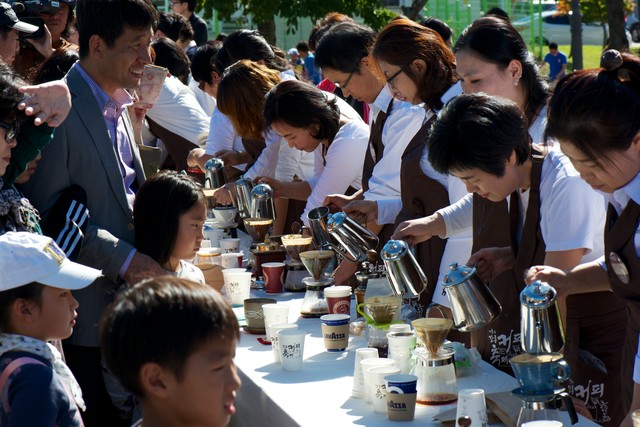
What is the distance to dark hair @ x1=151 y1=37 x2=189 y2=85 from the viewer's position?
6.25 m

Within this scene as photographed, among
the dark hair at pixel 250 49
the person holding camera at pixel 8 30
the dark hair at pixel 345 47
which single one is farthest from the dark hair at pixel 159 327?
the dark hair at pixel 250 49

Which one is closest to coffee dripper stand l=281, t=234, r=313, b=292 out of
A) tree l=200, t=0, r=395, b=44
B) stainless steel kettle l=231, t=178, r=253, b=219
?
stainless steel kettle l=231, t=178, r=253, b=219

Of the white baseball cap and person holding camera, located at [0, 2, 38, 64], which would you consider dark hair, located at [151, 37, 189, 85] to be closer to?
person holding camera, located at [0, 2, 38, 64]

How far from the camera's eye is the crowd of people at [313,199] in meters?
1.64

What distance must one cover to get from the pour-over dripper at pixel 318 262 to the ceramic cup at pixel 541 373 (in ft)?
4.82

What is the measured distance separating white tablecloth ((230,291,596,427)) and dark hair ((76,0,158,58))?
43.1 inches

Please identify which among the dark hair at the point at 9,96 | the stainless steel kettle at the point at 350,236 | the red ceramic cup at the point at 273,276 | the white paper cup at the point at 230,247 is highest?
the dark hair at the point at 9,96

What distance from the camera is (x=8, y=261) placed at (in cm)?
203

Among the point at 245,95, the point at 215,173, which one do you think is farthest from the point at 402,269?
the point at 215,173

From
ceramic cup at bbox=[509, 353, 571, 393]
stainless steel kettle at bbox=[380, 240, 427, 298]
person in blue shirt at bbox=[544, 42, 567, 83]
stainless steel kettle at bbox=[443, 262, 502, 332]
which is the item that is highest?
ceramic cup at bbox=[509, 353, 571, 393]

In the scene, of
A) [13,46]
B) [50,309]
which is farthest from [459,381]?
[13,46]

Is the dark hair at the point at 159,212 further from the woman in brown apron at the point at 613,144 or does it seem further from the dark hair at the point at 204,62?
the dark hair at the point at 204,62


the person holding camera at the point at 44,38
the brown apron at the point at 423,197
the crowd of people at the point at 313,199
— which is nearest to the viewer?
the crowd of people at the point at 313,199

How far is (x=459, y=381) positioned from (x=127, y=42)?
4.89ft
